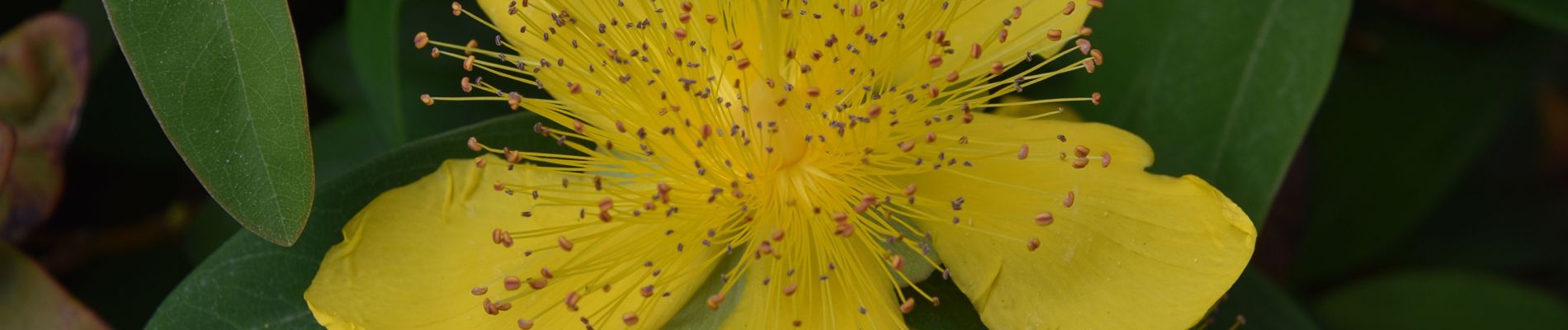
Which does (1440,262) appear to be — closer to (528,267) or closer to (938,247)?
(938,247)

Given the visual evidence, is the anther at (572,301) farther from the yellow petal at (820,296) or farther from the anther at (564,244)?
the yellow petal at (820,296)

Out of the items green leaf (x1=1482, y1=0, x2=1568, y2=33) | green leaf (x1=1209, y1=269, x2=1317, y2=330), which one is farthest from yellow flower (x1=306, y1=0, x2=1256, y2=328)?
green leaf (x1=1482, y1=0, x2=1568, y2=33)

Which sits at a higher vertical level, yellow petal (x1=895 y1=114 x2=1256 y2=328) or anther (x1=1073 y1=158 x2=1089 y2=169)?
anther (x1=1073 y1=158 x2=1089 y2=169)

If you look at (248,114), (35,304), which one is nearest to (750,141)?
(248,114)

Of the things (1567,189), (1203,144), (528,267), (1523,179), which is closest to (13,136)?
(528,267)

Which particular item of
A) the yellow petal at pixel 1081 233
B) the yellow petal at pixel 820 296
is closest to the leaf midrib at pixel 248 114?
the yellow petal at pixel 820 296

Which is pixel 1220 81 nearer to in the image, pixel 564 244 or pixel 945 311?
pixel 945 311

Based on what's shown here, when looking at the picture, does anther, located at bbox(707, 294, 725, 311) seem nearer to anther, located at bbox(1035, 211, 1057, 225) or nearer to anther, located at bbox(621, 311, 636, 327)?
anther, located at bbox(621, 311, 636, 327)
